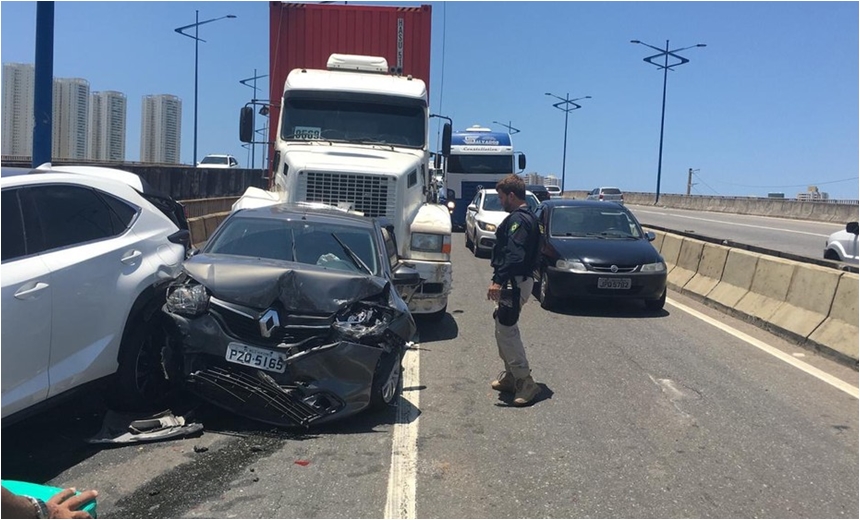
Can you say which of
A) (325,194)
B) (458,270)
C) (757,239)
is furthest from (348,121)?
(757,239)

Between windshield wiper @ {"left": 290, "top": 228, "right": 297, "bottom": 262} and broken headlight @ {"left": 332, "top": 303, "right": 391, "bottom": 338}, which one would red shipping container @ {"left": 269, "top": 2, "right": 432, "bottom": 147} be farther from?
broken headlight @ {"left": 332, "top": 303, "right": 391, "bottom": 338}

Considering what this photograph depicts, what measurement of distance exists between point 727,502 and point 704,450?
0.94 metres

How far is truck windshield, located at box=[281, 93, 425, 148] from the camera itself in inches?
440

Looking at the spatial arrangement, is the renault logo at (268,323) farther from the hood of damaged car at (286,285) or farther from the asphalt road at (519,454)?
the asphalt road at (519,454)

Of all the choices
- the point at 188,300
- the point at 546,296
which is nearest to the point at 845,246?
the point at 546,296

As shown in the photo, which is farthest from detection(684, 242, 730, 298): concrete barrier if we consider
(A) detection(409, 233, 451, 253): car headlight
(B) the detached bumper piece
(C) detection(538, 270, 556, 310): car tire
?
(B) the detached bumper piece

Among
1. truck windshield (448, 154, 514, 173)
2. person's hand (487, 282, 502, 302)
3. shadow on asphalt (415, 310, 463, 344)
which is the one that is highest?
truck windshield (448, 154, 514, 173)

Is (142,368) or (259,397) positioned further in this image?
(142,368)

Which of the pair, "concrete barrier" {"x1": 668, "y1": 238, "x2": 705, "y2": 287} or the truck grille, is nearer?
the truck grille

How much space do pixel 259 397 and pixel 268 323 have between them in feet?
1.73

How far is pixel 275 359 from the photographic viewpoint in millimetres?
5531

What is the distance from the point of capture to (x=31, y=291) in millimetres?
4547

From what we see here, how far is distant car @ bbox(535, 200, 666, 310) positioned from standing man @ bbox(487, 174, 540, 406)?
3.88 metres

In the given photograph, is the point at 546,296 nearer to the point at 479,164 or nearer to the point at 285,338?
the point at 285,338
